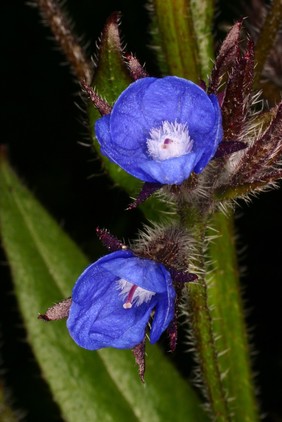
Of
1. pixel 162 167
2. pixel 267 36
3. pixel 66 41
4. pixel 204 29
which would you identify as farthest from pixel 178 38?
pixel 162 167

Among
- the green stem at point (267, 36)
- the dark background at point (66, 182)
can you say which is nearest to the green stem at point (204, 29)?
the green stem at point (267, 36)

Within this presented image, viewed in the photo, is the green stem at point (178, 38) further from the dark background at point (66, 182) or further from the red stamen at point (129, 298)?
the red stamen at point (129, 298)

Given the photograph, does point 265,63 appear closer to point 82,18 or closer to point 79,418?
point 82,18

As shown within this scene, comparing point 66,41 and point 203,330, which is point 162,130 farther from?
point 66,41

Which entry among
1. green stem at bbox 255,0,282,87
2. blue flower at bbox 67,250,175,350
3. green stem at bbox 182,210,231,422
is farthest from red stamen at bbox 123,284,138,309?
green stem at bbox 255,0,282,87

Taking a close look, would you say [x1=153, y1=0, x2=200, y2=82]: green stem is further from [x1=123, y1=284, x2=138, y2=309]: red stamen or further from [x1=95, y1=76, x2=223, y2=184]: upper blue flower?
[x1=123, y1=284, x2=138, y2=309]: red stamen

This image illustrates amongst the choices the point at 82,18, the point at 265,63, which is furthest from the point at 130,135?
the point at 82,18

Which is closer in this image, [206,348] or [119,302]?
[119,302]
